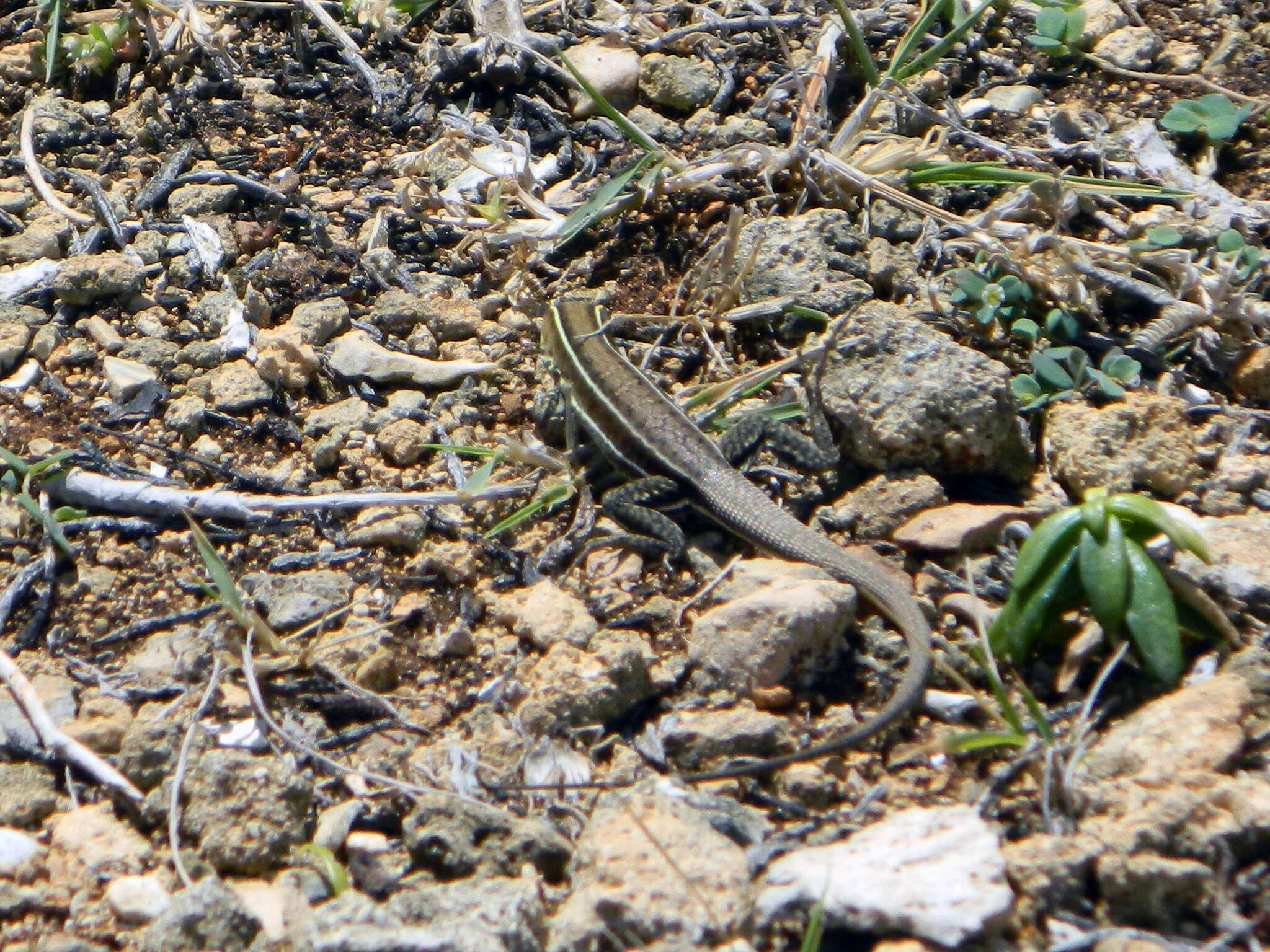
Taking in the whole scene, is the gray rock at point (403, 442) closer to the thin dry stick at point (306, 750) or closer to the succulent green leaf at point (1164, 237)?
the thin dry stick at point (306, 750)

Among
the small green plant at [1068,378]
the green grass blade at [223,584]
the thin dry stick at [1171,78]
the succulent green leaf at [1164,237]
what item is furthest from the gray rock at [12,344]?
the thin dry stick at [1171,78]

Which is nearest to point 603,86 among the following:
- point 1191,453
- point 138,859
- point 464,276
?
point 464,276

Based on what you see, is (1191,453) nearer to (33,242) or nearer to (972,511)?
A: (972,511)

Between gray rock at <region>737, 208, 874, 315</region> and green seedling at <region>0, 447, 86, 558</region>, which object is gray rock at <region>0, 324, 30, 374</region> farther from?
gray rock at <region>737, 208, 874, 315</region>

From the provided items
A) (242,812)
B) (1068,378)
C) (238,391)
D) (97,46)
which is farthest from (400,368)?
(97,46)

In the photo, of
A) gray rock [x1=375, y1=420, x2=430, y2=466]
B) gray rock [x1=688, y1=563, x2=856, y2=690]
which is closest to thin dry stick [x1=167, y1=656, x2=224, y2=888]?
gray rock [x1=375, y1=420, x2=430, y2=466]

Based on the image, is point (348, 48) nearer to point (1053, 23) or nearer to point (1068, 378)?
point (1053, 23)
